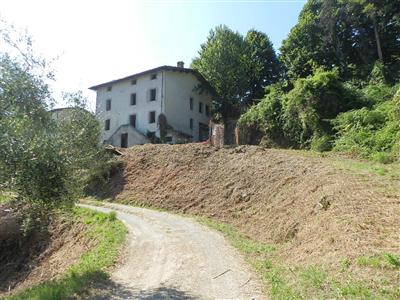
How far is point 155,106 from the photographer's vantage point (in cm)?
4622

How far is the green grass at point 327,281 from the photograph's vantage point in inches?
316

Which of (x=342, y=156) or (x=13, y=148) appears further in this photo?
(x=342, y=156)

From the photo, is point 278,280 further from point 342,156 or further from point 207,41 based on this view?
point 207,41

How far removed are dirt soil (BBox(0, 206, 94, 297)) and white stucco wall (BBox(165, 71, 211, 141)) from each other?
85.7 feet

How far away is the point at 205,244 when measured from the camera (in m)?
14.5

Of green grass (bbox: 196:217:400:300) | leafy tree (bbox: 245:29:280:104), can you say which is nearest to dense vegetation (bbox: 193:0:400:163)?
leafy tree (bbox: 245:29:280:104)

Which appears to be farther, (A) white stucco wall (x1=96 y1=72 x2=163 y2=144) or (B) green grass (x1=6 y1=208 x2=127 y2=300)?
(A) white stucco wall (x1=96 y1=72 x2=163 y2=144)

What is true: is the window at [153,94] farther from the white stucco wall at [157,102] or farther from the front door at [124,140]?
the front door at [124,140]

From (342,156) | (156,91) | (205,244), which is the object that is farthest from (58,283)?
(156,91)

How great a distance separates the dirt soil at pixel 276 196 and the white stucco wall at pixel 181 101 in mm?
15179

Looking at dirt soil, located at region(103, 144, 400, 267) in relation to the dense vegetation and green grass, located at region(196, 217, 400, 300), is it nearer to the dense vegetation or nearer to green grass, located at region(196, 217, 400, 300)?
green grass, located at region(196, 217, 400, 300)

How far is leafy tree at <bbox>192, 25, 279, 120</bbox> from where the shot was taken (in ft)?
166

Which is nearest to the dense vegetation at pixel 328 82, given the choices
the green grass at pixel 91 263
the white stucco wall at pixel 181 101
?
the white stucco wall at pixel 181 101

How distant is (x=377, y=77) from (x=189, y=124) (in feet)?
70.0
